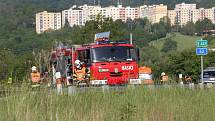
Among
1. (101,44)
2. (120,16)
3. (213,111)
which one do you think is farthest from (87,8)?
(213,111)

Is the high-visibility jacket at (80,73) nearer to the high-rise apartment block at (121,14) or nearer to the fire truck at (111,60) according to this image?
the fire truck at (111,60)

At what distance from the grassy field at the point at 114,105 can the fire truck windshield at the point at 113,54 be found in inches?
553

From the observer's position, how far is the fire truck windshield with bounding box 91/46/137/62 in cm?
2576

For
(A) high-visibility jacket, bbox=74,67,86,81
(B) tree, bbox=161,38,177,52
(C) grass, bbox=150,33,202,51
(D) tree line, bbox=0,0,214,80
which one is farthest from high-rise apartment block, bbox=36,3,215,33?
(A) high-visibility jacket, bbox=74,67,86,81

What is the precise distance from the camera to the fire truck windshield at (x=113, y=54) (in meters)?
25.8

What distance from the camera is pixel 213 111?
33.1 ft

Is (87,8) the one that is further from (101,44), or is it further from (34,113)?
(34,113)

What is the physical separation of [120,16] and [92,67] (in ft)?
401

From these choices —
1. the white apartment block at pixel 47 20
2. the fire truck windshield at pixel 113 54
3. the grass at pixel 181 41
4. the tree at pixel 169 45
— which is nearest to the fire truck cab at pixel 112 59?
the fire truck windshield at pixel 113 54

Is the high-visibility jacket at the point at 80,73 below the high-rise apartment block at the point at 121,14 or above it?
below

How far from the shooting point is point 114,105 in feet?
32.9

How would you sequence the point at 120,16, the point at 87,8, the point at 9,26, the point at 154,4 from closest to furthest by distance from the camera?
the point at 9,26 < the point at 87,8 < the point at 120,16 < the point at 154,4

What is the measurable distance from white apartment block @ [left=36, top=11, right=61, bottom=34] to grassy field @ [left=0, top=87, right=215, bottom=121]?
116 meters

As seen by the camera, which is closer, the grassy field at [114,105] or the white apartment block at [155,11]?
the grassy field at [114,105]
